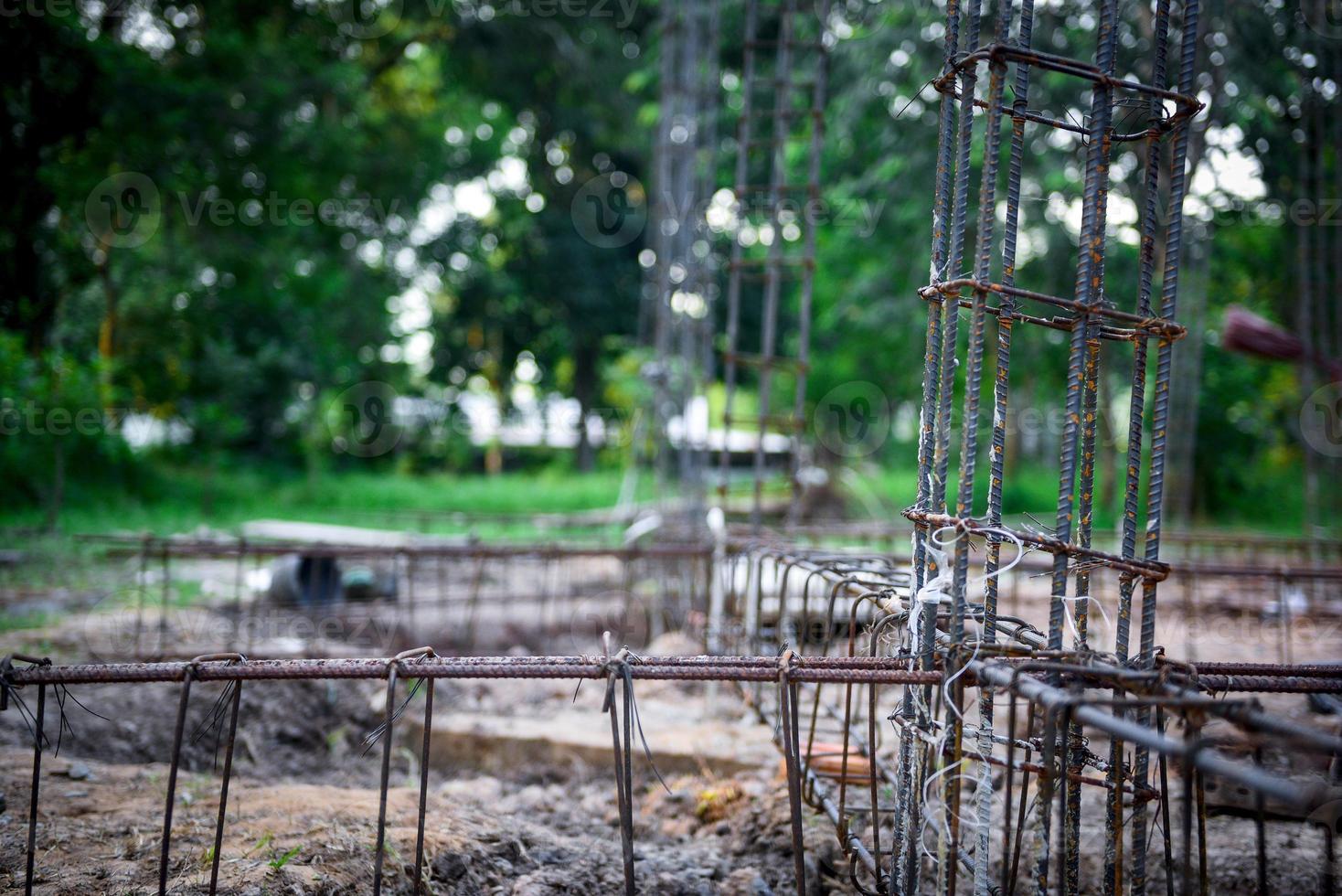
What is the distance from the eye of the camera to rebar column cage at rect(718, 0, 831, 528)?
7125mm

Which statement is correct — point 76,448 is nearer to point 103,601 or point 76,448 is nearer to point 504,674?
point 103,601

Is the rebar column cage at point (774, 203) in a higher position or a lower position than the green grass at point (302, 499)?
higher

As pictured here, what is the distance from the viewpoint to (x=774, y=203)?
726 cm

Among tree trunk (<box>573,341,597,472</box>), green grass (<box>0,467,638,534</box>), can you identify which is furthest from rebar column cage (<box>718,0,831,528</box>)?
green grass (<box>0,467,638,534</box>)

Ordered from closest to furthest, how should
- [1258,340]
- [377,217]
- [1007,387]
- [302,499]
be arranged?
[1007,387] < [1258,340] < [302,499] < [377,217]

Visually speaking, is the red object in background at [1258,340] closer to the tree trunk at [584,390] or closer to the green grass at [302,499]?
the green grass at [302,499]

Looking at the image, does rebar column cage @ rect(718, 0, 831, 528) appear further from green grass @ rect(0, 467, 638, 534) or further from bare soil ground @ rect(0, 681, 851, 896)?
green grass @ rect(0, 467, 638, 534)

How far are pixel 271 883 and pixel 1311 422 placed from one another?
45.4 ft

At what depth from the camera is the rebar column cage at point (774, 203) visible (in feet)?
23.4

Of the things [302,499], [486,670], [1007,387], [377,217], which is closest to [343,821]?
[486,670]

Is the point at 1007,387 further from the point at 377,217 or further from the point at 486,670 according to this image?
the point at 377,217

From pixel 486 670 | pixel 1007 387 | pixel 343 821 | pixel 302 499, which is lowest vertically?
pixel 343 821

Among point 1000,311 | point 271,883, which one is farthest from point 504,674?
point 1000,311

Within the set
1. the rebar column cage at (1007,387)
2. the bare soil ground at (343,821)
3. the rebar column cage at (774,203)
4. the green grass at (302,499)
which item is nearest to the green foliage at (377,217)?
the green grass at (302,499)
